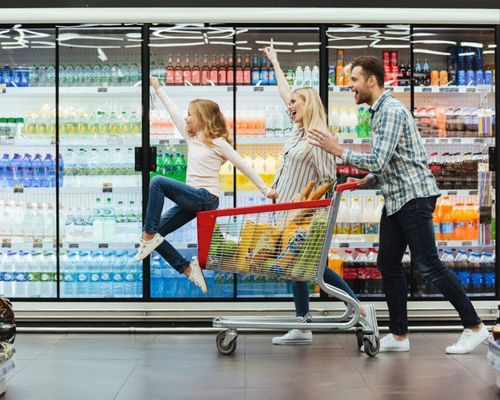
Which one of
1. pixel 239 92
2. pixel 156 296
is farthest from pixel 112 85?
pixel 156 296

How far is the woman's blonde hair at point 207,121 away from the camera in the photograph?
5.59m

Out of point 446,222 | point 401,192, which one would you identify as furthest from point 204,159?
point 446,222

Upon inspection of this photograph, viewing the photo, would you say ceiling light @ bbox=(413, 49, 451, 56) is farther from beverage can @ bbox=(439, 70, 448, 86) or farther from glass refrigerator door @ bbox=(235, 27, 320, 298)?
glass refrigerator door @ bbox=(235, 27, 320, 298)

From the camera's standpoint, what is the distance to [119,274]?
630 cm

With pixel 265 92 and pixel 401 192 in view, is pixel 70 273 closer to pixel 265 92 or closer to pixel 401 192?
pixel 265 92

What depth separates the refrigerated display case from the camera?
6125 mm

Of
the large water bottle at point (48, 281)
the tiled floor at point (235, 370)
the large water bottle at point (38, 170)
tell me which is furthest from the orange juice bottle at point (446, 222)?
the large water bottle at point (38, 170)

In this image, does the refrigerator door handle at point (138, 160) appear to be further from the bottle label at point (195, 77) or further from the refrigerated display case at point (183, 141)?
the bottle label at point (195, 77)

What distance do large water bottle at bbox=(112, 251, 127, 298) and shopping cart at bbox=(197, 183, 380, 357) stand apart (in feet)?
4.77

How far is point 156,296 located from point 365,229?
163 centimetres

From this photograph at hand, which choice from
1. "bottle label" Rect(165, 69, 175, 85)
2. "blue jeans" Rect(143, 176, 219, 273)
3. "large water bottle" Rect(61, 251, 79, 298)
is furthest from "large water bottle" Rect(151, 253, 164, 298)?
"bottle label" Rect(165, 69, 175, 85)

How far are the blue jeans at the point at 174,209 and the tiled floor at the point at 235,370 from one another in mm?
591

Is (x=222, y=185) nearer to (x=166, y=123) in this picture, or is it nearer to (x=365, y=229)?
(x=166, y=123)

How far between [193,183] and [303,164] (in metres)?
0.80
